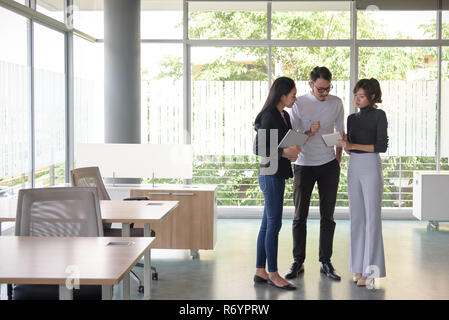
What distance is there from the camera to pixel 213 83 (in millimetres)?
9008

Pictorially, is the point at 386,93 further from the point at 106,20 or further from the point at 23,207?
the point at 23,207

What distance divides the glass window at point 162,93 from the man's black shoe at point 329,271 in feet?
13.3

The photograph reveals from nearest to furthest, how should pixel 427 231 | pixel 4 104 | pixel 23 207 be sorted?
1. pixel 23 207
2. pixel 4 104
3. pixel 427 231

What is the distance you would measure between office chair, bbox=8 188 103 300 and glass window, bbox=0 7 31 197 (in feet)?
8.09

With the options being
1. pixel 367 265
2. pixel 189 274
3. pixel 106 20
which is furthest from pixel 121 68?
pixel 367 265

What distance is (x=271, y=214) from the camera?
4.79 m

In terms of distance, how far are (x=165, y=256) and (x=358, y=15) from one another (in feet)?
15.7

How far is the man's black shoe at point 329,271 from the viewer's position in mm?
5324

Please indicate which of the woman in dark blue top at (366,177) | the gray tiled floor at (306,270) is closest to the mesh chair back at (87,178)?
the gray tiled floor at (306,270)

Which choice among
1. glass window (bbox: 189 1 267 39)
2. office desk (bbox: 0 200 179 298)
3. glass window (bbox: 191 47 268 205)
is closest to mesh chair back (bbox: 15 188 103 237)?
office desk (bbox: 0 200 179 298)

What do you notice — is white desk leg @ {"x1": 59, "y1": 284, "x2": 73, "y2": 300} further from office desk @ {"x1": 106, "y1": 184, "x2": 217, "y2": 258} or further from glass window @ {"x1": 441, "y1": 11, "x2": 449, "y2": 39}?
glass window @ {"x1": 441, "y1": 11, "x2": 449, "y2": 39}

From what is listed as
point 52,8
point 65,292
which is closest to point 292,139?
point 65,292

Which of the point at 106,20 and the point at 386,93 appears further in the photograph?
the point at 386,93

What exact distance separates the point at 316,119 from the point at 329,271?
1.37m
